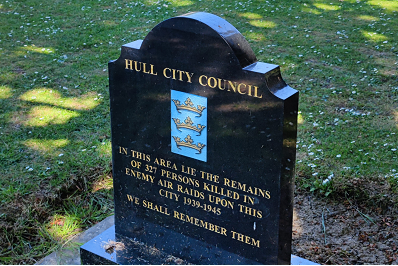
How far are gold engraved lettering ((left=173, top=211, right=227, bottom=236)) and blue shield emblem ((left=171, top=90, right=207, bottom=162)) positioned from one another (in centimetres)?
43

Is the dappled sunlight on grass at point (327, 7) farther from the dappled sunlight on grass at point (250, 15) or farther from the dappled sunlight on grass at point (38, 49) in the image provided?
the dappled sunlight on grass at point (38, 49)

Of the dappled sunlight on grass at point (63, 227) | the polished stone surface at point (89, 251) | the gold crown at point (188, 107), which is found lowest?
the dappled sunlight on grass at point (63, 227)

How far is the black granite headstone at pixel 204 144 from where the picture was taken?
2529 mm

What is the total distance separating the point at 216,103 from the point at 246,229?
79cm

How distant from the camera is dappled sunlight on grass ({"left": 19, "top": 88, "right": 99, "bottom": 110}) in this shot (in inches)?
220

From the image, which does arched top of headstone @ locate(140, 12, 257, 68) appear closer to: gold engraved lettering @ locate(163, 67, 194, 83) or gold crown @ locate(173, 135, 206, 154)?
gold engraved lettering @ locate(163, 67, 194, 83)

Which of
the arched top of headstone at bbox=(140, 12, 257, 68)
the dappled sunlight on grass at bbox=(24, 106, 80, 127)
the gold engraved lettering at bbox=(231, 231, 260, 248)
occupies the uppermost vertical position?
the arched top of headstone at bbox=(140, 12, 257, 68)

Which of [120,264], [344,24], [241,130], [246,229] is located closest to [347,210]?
[246,229]

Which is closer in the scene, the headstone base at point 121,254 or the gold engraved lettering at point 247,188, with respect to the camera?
the gold engraved lettering at point 247,188

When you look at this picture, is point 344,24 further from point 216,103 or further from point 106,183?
point 216,103

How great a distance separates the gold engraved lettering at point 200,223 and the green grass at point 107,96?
1.08 metres

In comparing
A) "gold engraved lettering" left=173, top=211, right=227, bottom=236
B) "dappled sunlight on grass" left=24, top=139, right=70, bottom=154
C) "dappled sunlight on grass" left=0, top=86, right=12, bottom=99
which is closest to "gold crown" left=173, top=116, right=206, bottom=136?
"gold engraved lettering" left=173, top=211, right=227, bottom=236

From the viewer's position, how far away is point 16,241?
3.59 metres

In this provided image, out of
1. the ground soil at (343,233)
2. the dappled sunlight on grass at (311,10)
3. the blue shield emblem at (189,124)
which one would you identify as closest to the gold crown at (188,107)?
the blue shield emblem at (189,124)
